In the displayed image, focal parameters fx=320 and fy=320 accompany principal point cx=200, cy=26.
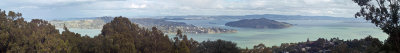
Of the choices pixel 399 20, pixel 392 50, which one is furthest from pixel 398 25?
pixel 392 50

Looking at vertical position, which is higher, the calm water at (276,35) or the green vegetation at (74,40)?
the green vegetation at (74,40)

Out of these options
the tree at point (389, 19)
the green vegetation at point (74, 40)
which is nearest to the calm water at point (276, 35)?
the green vegetation at point (74, 40)

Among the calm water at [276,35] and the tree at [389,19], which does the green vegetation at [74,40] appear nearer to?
the tree at [389,19]

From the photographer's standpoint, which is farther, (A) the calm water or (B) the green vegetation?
(A) the calm water

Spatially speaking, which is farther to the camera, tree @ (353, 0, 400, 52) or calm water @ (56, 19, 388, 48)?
calm water @ (56, 19, 388, 48)

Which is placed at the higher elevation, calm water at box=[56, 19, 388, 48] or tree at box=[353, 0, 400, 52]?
tree at box=[353, 0, 400, 52]

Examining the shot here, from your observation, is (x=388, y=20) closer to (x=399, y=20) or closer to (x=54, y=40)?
(x=399, y=20)

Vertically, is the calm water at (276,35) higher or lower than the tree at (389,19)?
lower

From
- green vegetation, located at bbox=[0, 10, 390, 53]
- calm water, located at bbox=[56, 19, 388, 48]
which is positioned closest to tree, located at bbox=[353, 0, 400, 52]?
green vegetation, located at bbox=[0, 10, 390, 53]

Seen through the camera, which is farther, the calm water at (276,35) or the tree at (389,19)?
the calm water at (276,35)

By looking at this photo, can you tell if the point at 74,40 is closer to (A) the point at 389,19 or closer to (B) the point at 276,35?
(A) the point at 389,19

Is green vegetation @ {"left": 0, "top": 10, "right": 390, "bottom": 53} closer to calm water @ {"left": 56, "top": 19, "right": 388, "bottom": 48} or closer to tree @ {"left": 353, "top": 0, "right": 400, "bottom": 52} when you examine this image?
tree @ {"left": 353, "top": 0, "right": 400, "bottom": 52}
